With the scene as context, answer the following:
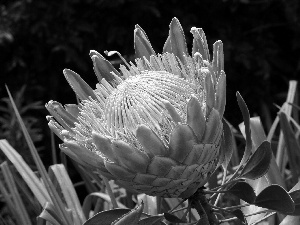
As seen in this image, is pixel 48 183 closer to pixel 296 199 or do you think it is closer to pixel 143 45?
pixel 143 45

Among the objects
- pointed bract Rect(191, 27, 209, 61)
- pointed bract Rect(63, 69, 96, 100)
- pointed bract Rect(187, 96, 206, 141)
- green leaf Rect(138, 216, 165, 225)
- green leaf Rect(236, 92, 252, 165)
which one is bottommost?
green leaf Rect(138, 216, 165, 225)

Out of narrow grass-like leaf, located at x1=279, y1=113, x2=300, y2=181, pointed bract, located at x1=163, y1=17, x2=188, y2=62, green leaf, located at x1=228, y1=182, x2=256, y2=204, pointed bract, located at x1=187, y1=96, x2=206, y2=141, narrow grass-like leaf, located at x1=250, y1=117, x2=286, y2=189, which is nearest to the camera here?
pointed bract, located at x1=187, y1=96, x2=206, y2=141

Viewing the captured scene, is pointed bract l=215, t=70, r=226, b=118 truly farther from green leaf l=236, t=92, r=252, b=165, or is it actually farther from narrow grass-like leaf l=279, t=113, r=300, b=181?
narrow grass-like leaf l=279, t=113, r=300, b=181

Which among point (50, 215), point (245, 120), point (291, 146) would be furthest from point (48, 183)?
point (291, 146)

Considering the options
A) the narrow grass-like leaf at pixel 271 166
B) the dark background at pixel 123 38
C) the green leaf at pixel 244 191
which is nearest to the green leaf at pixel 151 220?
the green leaf at pixel 244 191

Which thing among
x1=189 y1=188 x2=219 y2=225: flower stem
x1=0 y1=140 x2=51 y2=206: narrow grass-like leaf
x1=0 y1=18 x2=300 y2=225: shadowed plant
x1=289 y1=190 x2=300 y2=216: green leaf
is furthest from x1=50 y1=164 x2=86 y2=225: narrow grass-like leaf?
x1=289 y1=190 x2=300 y2=216: green leaf

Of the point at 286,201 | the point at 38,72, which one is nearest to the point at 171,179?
the point at 286,201

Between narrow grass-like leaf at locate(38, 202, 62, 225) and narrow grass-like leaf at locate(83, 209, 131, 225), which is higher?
narrow grass-like leaf at locate(83, 209, 131, 225)

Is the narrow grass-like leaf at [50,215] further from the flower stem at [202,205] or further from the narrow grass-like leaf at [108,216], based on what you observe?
the flower stem at [202,205]
